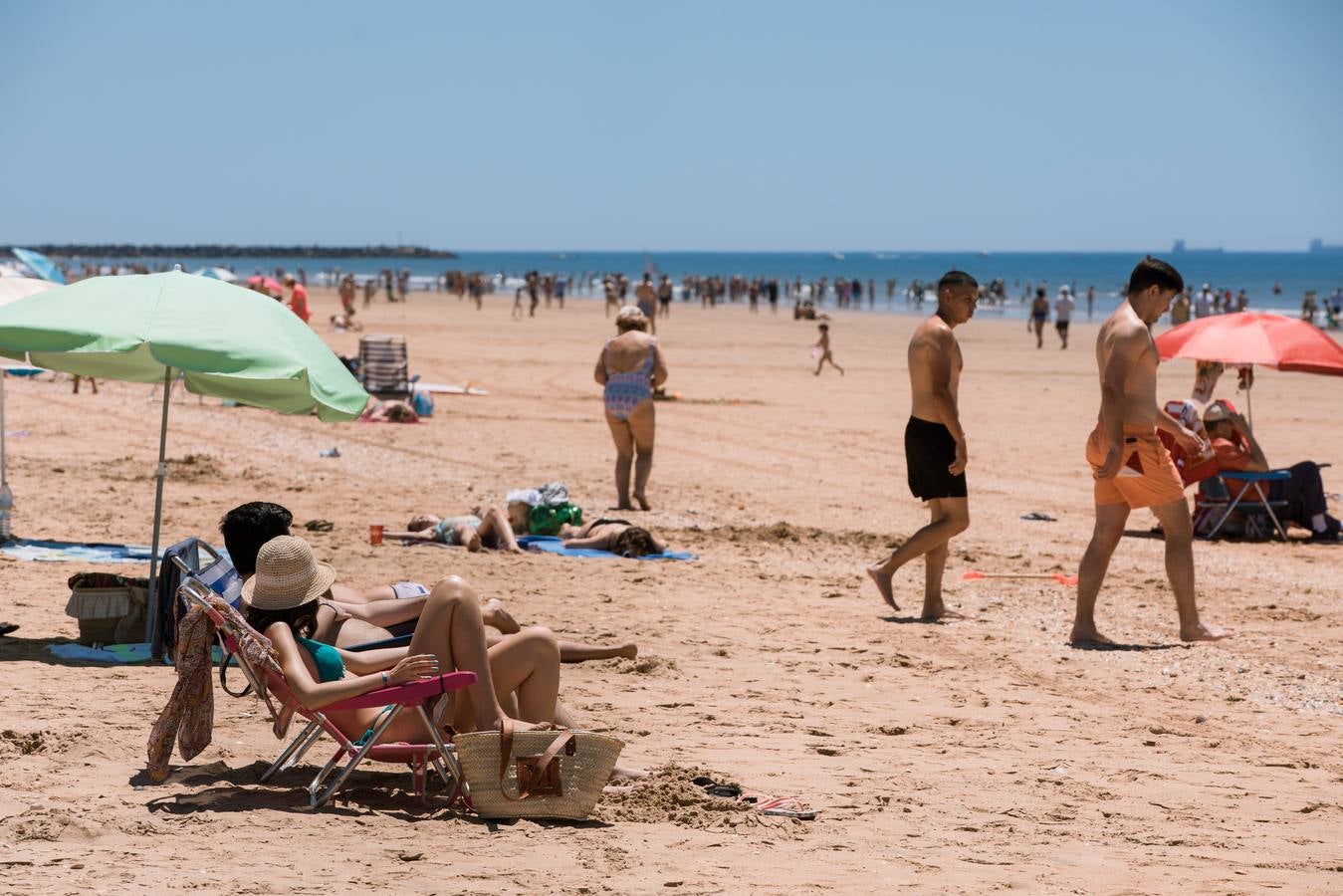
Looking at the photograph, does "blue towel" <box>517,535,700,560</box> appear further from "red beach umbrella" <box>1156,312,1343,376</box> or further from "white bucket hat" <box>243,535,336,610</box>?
"white bucket hat" <box>243,535,336,610</box>

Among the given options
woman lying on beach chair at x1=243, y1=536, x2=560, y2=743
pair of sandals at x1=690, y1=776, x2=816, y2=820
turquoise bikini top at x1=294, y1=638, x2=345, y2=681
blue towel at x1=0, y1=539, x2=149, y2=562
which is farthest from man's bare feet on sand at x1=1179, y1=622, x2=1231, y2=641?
blue towel at x1=0, y1=539, x2=149, y2=562

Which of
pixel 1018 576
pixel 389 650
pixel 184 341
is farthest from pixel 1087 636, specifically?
pixel 184 341

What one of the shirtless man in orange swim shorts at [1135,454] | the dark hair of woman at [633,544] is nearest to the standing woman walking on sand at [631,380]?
the dark hair of woman at [633,544]

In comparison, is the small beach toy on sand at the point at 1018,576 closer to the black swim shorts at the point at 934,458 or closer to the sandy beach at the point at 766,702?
the sandy beach at the point at 766,702

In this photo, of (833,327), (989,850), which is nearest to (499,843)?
(989,850)

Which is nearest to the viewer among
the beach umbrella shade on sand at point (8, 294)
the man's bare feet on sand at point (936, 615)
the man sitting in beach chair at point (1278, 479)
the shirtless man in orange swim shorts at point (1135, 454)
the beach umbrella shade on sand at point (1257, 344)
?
the shirtless man in orange swim shorts at point (1135, 454)

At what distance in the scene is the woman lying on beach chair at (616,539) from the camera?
934 cm

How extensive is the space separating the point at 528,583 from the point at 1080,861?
4548 mm

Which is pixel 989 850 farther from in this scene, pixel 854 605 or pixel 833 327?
pixel 833 327

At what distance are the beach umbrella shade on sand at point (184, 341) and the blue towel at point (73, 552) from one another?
6.82 feet

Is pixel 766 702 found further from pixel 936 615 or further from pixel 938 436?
pixel 938 436

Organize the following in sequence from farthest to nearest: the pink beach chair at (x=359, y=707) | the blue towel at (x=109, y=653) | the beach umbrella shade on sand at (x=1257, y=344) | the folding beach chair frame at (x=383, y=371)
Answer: the folding beach chair frame at (x=383, y=371)
the beach umbrella shade on sand at (x=1257, y=344)
the blue towel at (x=109, y=653)
the pink beach chair at (x=359, y=707)

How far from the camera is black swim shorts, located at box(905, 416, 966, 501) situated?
7707 millimetres

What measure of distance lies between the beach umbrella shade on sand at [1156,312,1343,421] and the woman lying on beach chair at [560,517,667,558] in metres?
3.63
